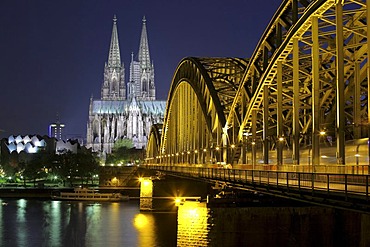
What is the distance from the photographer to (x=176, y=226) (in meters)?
75.9

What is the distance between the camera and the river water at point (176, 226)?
4138 centimetres

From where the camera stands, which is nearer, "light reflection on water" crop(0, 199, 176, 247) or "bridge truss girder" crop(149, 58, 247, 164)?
"light reflection on water" crop(0, 199, 176, 247)

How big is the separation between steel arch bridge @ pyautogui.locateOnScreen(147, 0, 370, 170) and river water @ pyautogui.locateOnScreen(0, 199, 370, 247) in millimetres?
4124

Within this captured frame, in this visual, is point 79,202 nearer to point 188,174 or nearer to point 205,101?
point 205,101

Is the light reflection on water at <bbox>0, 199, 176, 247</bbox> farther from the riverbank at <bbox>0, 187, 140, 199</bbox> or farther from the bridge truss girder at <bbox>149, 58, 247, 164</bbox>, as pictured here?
the riverbank at <bbox>0, 187, 140, 199</bbox>

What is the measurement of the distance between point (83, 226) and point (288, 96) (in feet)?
129

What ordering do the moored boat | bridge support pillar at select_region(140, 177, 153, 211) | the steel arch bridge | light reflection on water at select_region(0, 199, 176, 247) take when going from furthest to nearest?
1. the moored boat
2. bridge support pillar at select_region(140, 177, 153, 211)
3. light reflection on water at select_region(0, 199, 176, 247)
4. the steel arch bridge

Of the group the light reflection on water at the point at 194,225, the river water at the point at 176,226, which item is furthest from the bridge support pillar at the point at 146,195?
the light reflection on water at the point at 194,225

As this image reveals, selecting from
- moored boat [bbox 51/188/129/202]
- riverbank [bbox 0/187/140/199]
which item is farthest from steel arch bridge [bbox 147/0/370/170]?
riverbank [bbox 0/187/140/199]

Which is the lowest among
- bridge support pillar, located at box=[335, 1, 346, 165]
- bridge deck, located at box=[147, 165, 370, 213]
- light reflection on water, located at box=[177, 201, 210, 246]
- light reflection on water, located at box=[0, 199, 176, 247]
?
light reflection on water, located at box=[0, 199, 176, 247]

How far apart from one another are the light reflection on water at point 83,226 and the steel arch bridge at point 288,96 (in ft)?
29.6

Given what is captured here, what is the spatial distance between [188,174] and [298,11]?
81.8ft

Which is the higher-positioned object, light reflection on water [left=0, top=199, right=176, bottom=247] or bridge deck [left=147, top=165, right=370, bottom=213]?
bridge deck [left=147, top=165, right=370, bottom=213]

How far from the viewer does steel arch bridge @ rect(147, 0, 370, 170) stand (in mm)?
33688
